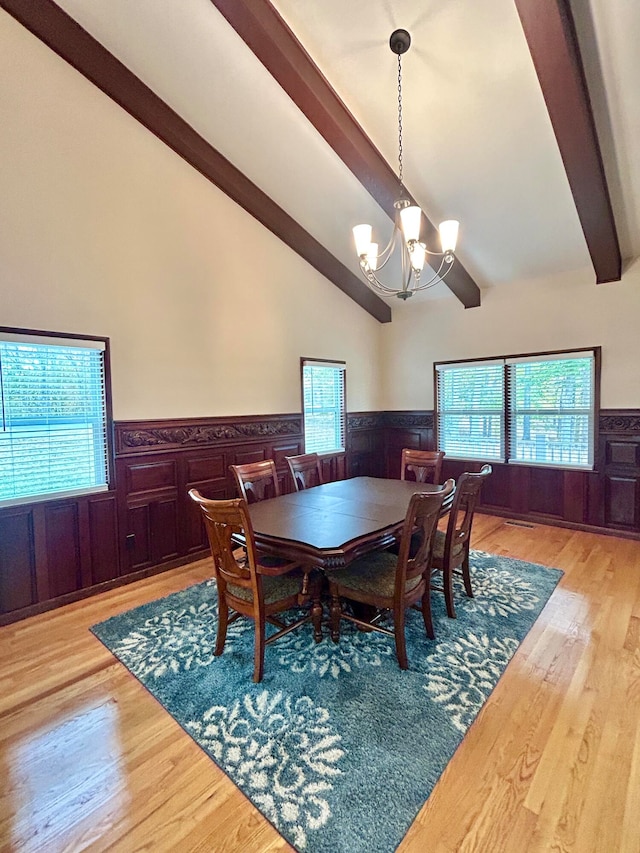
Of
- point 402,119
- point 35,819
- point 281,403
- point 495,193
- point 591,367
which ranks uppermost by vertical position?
point 402,119

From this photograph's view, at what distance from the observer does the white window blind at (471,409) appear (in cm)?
517

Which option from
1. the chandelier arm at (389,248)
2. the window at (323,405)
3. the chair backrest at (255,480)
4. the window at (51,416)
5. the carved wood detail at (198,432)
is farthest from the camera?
the window at (323,405)

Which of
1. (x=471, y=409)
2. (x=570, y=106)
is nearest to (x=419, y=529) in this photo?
(x=570, y=106)

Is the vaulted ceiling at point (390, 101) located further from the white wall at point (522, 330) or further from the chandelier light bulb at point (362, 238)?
the chandelier light bulb at point (362, 238)

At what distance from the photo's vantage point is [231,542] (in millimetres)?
2250

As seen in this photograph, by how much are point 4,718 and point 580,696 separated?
2807 mm

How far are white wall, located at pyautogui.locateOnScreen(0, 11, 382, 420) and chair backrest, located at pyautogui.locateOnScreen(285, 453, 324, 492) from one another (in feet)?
3.16

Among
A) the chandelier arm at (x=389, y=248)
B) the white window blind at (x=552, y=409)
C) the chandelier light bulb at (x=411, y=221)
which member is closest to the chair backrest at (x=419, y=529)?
the chandelier light bulb at (x=411, y=221)

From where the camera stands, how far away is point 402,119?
3.16m

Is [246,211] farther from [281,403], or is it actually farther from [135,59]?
[281,403]

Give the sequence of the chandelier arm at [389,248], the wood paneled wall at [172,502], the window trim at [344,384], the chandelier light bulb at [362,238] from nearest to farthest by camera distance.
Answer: the chandelier light bulb at [362,238] < the wood paneled wall at [172,502] < the chandelier arm at [389,248] < the window trim at [344,384]

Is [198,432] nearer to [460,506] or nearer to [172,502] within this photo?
[172,502]

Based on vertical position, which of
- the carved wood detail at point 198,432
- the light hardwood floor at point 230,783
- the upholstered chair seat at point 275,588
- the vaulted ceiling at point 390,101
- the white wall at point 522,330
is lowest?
the light hardwood floor at point 230,783

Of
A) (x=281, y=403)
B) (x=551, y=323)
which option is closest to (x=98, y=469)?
(x=281, y=403)
